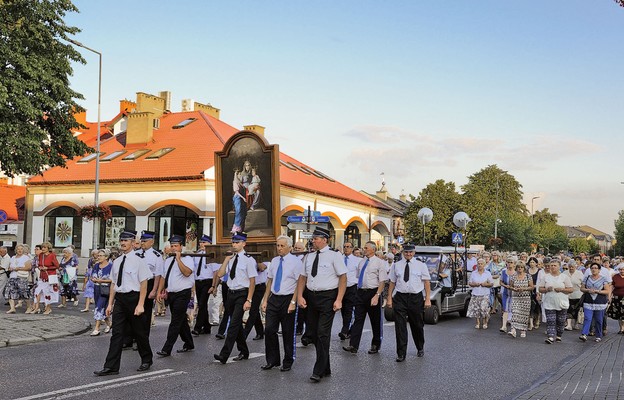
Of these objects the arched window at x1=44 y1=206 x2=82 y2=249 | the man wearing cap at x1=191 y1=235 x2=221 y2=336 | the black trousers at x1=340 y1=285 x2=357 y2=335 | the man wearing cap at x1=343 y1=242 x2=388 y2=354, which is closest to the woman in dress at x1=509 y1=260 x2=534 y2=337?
the black trousers at x1=340 y1=285 x2=357 y2=335

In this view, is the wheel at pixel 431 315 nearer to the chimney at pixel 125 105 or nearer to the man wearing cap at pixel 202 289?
the man wearing cap at pixel 202 289

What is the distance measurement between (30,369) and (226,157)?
8597 mm

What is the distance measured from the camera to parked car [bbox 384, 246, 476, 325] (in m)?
17.2

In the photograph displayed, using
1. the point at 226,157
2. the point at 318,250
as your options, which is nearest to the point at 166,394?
the point at 318,250

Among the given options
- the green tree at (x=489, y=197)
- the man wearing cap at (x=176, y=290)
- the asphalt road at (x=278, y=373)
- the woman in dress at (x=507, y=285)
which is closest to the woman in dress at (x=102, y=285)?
the asphalt road at (x=278, y=373)

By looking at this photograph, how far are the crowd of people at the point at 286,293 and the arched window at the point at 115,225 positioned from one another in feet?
60.9

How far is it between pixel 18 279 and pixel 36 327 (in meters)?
4.00

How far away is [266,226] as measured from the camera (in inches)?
648

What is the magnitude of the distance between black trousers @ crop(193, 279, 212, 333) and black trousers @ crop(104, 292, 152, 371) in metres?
3.73

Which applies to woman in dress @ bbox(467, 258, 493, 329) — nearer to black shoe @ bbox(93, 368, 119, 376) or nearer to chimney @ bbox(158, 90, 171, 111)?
black shoe @ bbox(93, 368, 119, 376)

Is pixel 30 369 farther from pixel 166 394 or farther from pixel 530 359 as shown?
pixel 530 359

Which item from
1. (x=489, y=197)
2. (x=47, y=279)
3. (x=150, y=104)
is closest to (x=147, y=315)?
(x=47, y=279)

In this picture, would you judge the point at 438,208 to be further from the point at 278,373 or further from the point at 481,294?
the point at 278,373

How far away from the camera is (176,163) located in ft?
121
